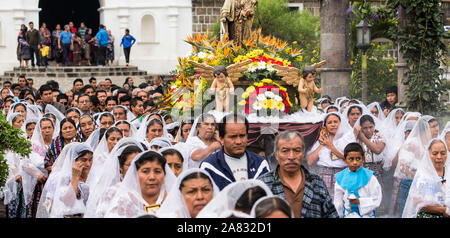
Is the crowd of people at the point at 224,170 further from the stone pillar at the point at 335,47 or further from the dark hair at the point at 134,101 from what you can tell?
the stone pillar at the point at 335,47

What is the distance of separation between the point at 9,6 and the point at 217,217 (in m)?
25.4

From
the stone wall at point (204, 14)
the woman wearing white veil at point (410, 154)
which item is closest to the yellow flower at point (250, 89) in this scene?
the woman wearing white veil at point (410, 154)

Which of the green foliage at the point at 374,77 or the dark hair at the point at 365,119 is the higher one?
the green foliage at the point at 374,77

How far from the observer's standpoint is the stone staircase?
2635 centimetres

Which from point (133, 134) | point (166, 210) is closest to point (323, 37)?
point (133, 134)

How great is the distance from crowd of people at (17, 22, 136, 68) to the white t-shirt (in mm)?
21506

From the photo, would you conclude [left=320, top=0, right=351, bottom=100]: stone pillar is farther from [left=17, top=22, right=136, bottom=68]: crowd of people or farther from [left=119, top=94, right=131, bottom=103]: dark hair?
[left=17, top=22, right=136, bottom=68]: crowd of people

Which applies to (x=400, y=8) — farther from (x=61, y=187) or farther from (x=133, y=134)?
(x=61, y=187)

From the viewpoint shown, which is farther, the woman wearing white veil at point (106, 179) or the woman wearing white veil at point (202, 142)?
the woman wearing white veil at point (202, 142)

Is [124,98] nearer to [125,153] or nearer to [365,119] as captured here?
[365,119]

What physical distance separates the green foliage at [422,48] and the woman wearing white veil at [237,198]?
9021mm

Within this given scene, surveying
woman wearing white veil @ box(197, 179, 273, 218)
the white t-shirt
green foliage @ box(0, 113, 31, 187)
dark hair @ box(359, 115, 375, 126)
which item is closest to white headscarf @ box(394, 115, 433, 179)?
dark hair @ box(359, 115, 375, 126)

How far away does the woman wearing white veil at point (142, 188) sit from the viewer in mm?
5496

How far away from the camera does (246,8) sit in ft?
38.3
